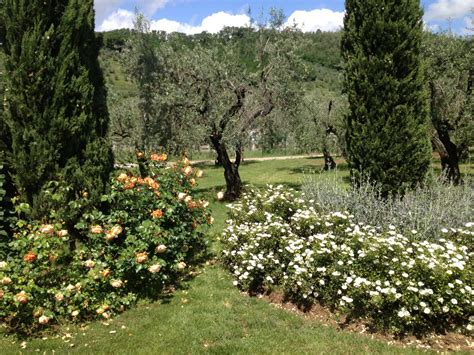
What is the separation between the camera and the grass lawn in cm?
412

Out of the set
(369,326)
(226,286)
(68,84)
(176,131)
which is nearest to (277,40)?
(176,131)

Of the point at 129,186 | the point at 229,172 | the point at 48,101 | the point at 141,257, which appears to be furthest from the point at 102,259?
the point at 229,172

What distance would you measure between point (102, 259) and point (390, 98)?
656cm

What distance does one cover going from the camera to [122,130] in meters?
16.8

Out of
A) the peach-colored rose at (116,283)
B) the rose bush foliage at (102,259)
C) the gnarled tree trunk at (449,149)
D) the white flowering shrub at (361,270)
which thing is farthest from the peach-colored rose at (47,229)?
the gnarled tree trunk at (449,149)

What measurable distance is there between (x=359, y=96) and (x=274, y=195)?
308cm

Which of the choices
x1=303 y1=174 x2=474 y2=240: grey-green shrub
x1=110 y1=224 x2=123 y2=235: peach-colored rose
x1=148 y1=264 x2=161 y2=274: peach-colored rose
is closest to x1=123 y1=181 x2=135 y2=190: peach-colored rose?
x1=110 y1=224 x2=123 y2=235: peach-colored rose

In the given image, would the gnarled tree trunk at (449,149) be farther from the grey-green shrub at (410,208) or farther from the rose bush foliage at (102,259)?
the rose bush foliage at (102,259)

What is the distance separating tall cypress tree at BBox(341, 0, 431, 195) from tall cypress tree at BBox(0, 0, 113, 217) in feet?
18.3

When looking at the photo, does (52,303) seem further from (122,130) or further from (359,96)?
(122,130)

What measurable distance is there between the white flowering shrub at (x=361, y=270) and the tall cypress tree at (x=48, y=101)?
9.66ft

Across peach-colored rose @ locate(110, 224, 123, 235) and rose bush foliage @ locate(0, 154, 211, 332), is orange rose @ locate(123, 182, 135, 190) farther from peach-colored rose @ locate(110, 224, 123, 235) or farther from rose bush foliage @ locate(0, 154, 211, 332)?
peach-colored rose @ locate(110, 224, 123, 235)

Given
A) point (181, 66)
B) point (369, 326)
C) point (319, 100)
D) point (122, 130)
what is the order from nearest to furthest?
point (369, 326) < point (181, 66) < point (122, 130) < point (319, 100)

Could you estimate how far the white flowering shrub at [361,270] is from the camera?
423cm
